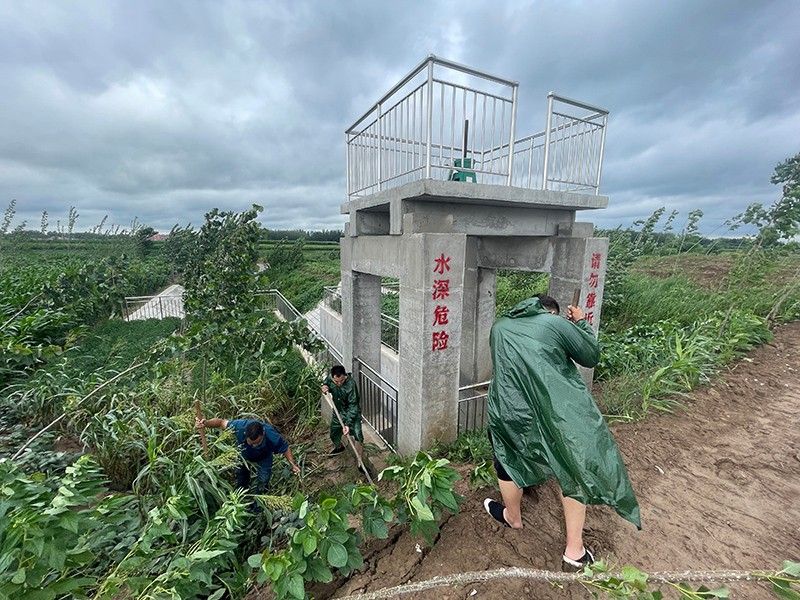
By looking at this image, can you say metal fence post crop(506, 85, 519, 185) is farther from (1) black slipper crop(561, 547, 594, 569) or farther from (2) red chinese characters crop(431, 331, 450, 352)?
(1) black slipper crop(561, 547, 594, 569)

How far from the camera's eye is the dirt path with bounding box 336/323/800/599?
2.42 metres

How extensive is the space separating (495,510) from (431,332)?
1860 millimetres

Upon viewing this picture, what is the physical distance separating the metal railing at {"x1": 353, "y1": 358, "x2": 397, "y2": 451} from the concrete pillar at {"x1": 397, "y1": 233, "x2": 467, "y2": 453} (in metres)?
0.82

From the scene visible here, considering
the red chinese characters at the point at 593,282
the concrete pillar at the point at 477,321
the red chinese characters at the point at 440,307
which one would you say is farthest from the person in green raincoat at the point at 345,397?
the red chinese characters at the point at 593,282

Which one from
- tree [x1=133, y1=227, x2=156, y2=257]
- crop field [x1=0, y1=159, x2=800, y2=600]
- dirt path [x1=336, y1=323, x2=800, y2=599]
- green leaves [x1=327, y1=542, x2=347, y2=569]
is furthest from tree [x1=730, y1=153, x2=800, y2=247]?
tree [x1=133, y1=227, x2=156, y2=257]

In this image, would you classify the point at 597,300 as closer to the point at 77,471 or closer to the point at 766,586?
the point at 766,586

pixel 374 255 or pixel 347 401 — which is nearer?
pixel 347 401

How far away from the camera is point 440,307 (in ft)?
13.5

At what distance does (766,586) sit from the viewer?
7.47 feet

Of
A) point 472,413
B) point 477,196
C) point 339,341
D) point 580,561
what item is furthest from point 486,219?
point 339,341

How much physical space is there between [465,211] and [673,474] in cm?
354

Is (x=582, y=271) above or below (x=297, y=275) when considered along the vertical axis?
above

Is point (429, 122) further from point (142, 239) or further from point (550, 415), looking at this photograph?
point (142, 239)

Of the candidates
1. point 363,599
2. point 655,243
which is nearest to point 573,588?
point 363,599
